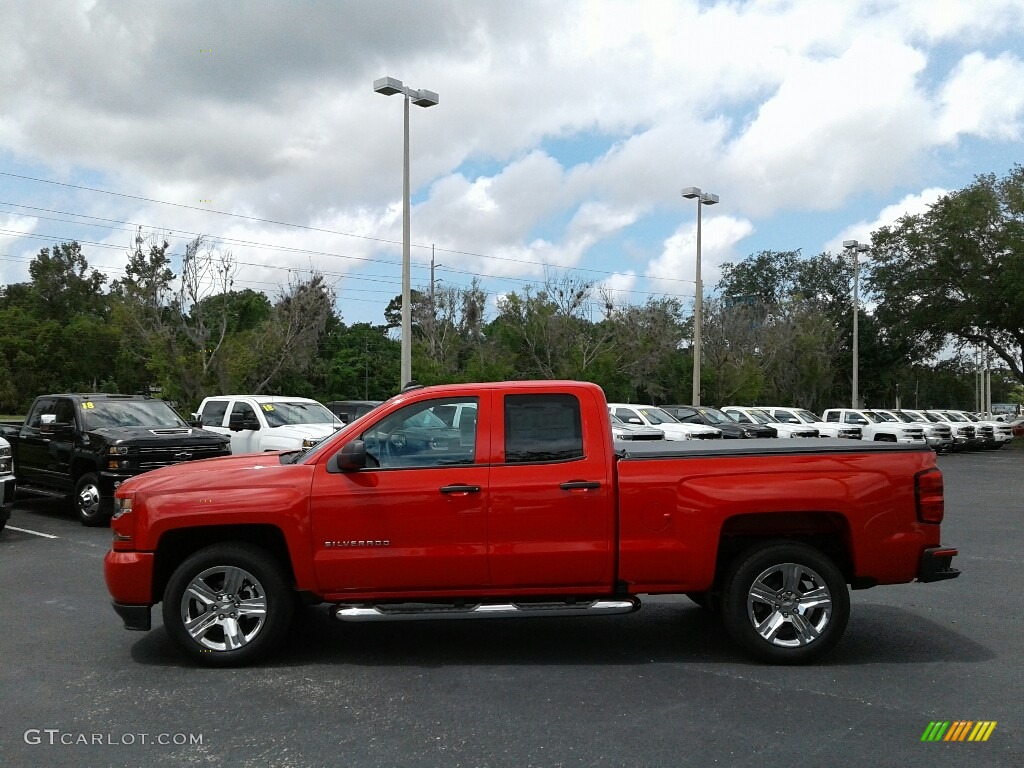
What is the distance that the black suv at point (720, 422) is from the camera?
2898 centimetres

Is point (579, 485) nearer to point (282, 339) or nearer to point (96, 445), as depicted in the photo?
point (96, 445)

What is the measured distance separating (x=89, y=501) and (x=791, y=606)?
402 inches

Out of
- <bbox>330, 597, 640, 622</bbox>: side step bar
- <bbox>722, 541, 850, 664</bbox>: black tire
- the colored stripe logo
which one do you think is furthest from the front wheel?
the colored stripe logo

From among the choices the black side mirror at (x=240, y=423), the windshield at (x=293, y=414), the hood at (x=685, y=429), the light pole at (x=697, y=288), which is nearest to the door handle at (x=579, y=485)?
the black side mirror at (x=240, y=423)

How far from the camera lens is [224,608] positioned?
5918 mm

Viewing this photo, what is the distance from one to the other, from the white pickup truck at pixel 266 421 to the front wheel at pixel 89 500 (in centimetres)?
281

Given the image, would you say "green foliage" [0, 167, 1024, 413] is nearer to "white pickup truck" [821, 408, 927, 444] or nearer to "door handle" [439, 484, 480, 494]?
"white pickup truck" [821, 408, 927, 444]

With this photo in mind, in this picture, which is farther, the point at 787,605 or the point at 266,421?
the point at 266,421

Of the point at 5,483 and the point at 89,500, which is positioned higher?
the point at 5,483

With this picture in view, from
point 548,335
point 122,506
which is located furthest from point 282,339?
point 122,506

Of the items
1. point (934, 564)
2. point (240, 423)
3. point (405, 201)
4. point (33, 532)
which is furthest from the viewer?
point (405, 201)

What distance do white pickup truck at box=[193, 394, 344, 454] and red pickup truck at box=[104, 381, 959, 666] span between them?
960 centimetres

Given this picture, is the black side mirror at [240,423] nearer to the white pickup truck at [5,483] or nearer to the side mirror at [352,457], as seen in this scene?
the white pickup truck at [5,483]

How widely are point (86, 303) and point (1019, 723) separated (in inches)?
3603
